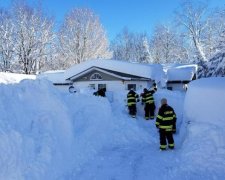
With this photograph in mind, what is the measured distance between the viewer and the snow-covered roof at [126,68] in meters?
29.5

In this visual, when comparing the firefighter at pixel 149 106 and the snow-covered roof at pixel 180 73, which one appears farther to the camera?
the snow-covered roof at pixel 180 73

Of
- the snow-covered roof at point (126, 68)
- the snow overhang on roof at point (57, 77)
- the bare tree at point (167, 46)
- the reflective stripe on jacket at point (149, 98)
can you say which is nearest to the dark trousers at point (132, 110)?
the reflective stripe on jacket at point (149, 98)

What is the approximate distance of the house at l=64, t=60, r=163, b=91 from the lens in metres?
29.6

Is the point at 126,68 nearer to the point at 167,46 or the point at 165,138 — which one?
the point at 165,138

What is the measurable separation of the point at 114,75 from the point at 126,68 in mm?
1317

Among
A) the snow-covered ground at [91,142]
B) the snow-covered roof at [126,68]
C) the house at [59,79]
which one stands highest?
the snow-covered roof at [126,68]

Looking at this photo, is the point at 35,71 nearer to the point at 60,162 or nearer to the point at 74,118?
the point at 74,118

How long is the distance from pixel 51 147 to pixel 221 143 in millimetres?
4745

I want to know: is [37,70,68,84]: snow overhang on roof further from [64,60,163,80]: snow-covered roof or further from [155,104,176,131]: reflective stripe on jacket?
[155,104,176,131]: reflective stripe on jacket

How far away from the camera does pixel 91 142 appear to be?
11961 mm

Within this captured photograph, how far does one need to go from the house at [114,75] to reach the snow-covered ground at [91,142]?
50.2 feet

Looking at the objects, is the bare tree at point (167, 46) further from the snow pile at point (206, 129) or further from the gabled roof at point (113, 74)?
the snow pile at point (206, 129)

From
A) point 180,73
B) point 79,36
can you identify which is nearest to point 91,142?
point 180,73

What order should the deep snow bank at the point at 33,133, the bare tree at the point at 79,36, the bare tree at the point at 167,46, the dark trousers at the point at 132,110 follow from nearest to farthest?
1. the deep snow bank at the point at 33,133
2. the dark trousers at the point at 132,110
3. the bare tree at the point at 79,36
4. the bare tree at the point at 167,46
